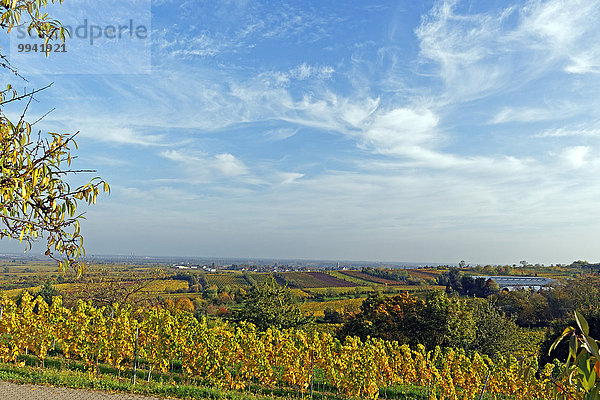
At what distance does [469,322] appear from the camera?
1962 cm

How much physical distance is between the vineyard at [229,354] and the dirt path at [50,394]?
171cm

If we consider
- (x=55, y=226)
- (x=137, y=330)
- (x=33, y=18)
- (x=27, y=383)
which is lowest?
(x=27, y=383)

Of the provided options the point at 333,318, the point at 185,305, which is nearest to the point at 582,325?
the point at 333,318

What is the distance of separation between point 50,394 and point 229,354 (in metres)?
4.20

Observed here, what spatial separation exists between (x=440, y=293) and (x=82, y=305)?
52.7 feet

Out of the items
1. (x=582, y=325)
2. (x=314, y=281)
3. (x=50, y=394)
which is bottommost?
(x=314, y=281)

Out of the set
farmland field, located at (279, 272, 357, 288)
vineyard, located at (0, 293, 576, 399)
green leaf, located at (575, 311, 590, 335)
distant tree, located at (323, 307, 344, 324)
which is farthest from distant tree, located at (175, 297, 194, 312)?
farmland field, located at (279, 272, 357, 288)

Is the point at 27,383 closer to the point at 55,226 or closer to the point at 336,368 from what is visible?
the point at 336,368

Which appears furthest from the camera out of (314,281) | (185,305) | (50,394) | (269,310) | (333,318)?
(314,281)

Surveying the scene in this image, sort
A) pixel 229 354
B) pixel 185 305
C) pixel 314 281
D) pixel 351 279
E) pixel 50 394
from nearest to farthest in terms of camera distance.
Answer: pixel 50 394 < pixel 229 354 < pixel 185 305 < pixel 314 281 < pixel 351 279

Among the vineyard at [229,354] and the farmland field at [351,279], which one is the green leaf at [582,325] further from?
the farmland field at [351,279]

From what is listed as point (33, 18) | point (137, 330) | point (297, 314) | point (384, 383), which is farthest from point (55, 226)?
point (297, 314)

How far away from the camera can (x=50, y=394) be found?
28.4 ft

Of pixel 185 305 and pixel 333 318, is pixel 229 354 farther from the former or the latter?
pixel 185 305
